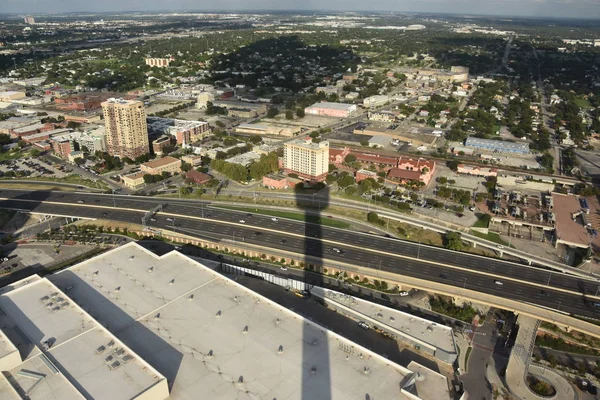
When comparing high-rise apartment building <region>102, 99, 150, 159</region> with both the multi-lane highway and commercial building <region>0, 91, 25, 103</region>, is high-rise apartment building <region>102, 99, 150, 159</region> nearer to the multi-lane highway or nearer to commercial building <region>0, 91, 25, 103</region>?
the multi-lane highway

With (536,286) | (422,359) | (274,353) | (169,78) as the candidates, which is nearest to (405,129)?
(536,286)

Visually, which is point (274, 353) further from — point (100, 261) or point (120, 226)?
point (120, 226)

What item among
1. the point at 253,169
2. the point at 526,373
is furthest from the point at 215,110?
the point at 526,373

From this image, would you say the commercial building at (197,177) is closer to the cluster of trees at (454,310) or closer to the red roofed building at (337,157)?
the red roofed building at (337,157)

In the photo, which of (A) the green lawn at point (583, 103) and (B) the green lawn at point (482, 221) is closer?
(B) the green lawn at point (482, 221)

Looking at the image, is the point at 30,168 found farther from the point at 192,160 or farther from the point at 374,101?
the point at 374,101

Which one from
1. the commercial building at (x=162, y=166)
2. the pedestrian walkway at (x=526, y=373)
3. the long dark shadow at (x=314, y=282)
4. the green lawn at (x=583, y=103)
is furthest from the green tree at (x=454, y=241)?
the green lawn at (x=583, y=103)

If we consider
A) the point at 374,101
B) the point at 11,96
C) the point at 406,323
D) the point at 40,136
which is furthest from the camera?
the point at 374,101
